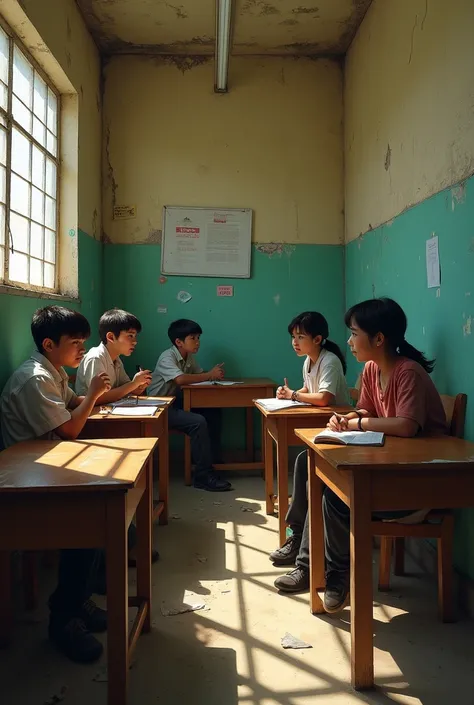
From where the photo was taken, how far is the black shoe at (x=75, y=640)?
1622 mm

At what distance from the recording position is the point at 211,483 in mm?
3594

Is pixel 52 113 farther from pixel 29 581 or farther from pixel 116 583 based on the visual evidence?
pixel 116 583

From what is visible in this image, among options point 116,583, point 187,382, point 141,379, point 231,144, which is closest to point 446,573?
point 116,583

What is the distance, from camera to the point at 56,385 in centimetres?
212

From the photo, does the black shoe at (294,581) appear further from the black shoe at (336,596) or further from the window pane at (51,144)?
the window pane at (51,144)

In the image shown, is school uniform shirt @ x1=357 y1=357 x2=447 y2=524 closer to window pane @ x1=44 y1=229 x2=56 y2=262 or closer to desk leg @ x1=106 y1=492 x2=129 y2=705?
desk leg @ x1=106 y1=492 x2=129 y2=705

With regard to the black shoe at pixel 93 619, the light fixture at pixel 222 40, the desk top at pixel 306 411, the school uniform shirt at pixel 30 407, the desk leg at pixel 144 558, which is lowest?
the black shoe at pixel 93 619

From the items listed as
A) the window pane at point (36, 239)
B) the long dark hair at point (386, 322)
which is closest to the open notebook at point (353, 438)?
the long dark hair at point (386, 322)

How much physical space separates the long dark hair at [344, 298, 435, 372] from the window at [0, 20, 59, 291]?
1.70 m

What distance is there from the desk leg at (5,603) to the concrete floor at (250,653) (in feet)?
0.14

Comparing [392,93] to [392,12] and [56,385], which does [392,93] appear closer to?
[392,12]

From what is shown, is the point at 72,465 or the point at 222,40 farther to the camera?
the point at 222,40

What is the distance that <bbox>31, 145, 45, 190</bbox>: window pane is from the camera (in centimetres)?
302

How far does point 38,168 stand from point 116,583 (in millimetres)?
2612
